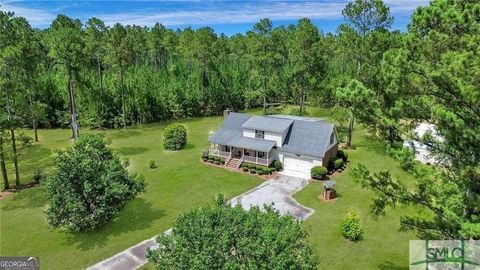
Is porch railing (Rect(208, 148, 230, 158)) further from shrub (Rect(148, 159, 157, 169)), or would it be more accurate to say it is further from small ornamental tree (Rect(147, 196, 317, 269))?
small ornamental tree (Rect(147, 196, 317, 269))

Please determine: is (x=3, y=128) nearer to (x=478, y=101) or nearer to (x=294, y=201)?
(x=294, y=201)

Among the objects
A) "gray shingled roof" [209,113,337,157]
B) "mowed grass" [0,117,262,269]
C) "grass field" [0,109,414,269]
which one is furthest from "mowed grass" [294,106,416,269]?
"mowed grass" [0,117,262,269]

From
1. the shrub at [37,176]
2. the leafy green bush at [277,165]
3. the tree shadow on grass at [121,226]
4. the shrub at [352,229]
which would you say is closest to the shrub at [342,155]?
the leafy green bush at [277,165]

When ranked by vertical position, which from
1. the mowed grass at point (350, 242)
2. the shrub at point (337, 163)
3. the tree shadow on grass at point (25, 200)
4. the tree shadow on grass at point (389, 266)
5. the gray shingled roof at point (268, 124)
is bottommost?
the tree shadow on grass at point (389, 266)

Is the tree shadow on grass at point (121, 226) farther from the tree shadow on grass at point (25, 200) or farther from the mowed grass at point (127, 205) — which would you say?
the tree shadow on grass at point (25, 200)

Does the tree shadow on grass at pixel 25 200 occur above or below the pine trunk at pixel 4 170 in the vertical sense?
below

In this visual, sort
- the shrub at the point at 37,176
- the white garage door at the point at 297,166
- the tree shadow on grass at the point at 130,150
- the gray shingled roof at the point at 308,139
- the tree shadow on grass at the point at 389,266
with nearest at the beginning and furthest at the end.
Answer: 1. the tree shadow on grass at the point at 389,266
2. the shrub at the point at 37,176
3. the gray shingled roof at the point at 308,139
4. the white garage door at the point at 297,166
5. the tree shadow on grass at the point at 130,150

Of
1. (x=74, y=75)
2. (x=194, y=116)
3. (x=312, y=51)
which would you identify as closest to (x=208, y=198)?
(x=74, y=75)

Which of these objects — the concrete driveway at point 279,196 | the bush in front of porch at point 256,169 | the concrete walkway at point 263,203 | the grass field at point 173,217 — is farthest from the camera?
the bush in front of porch at point 256,169
